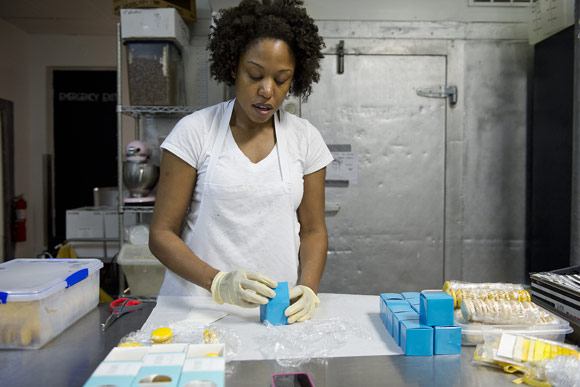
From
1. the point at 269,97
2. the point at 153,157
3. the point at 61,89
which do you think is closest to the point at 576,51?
the point at 269,97

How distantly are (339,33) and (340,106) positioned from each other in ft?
1.37

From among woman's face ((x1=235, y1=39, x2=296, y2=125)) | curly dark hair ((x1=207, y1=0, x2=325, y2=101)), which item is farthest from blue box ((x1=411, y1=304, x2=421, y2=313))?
curly dark hair ((x1=207, y1=0, x2=325, y2=101))

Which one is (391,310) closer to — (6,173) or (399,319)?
(399,319)

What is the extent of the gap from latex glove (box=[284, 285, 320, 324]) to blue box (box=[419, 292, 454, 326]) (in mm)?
305

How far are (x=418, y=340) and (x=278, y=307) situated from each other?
1.11 ft

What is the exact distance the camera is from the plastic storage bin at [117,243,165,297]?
246cm

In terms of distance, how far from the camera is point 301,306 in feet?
3.73

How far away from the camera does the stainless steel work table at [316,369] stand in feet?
2.74

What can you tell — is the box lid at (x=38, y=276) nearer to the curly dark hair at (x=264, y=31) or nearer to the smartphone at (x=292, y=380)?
the smartphone at (x=292, y=380)

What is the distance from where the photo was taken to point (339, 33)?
105 inches

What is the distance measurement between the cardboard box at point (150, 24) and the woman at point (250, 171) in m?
1.07

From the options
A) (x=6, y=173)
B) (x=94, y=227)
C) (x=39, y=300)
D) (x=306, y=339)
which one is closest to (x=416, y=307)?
(x=306, y=339)

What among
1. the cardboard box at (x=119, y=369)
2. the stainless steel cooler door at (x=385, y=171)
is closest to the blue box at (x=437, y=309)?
the cardboard box at (x=119, y=369)

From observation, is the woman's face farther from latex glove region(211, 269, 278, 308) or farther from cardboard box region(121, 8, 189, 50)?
cardboard box region(121, 8, 189, 50)
